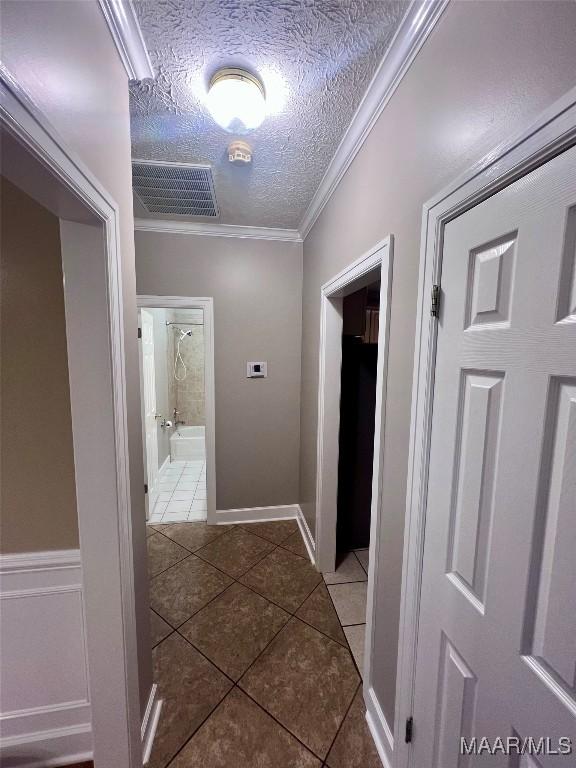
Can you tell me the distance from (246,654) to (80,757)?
73 cm

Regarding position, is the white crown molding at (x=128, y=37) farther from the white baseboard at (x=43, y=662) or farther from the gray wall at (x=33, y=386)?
the white baseboard at (x=43, y=662)

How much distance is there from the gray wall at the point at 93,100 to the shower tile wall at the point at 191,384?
404 centimetres

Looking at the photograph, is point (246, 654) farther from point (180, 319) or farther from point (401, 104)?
point (180, 319)

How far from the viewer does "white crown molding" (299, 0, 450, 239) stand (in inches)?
33.2

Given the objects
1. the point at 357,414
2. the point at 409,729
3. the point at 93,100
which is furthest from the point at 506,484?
the point at 357,414

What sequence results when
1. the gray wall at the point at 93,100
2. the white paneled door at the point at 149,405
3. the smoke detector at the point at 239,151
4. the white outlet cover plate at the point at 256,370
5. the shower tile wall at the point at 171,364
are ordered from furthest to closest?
the shower tile wall at the point at 171,364 < the white paneled door at the point at 149,405 < the white outlet cover plate at the point at 256,370 < the smoke detector at the point at 239,151 < the gray wall at the point at 93,100

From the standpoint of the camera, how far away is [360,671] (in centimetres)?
148

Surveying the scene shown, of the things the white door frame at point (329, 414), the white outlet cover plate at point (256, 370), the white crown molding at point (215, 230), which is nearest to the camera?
the white door frame at point (329, 414)

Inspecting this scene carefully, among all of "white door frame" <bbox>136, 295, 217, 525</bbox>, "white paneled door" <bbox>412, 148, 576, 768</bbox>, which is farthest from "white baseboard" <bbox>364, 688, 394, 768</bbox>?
"white door frame" <bbox>136, 295, 217, 525</bbox>

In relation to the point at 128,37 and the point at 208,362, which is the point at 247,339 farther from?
the point at 128,37

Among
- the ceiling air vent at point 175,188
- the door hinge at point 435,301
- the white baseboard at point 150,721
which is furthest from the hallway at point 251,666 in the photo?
the ceiling air vent at point 175,188

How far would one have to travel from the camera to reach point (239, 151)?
4.80 ft

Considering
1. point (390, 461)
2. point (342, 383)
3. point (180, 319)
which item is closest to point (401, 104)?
point (390, 461)

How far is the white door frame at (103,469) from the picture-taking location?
87 centimetres
